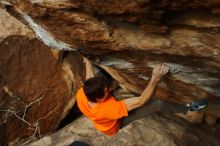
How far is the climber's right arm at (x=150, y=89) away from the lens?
16.0 feet

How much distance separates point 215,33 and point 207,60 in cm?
52

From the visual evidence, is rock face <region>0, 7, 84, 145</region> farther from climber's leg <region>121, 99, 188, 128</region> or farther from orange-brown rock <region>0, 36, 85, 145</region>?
climber's leg <region>121, 99, 188, 128</region>

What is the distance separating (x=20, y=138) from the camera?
7500mm

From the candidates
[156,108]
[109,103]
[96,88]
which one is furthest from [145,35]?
[156,108]

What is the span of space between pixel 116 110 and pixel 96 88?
1.45 ft

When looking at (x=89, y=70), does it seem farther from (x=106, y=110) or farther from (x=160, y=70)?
(x=160, y=70)

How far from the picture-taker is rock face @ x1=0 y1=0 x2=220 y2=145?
4008 mm

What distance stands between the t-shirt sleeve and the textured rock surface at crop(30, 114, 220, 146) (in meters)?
1.23

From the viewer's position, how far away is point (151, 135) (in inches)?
253

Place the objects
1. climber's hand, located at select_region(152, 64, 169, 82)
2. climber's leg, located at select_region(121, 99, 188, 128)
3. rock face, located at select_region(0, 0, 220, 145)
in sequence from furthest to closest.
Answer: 1. climber's leg, located at select_region(121, 99, 188, 128)
2. climber's hand, located at select_region(152, 64, 169, 82)
3. rock face, located at select_region(0, 0, 220, 145)

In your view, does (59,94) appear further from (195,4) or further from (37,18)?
(195,4)

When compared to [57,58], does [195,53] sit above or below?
above

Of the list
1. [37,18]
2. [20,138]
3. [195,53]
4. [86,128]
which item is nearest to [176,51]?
[195,53]

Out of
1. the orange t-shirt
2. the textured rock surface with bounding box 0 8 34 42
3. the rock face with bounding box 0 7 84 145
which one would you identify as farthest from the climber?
the textured rock surface with bounding box 0 8 34 42
